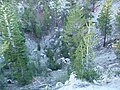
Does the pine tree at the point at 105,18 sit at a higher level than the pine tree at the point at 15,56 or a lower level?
higher

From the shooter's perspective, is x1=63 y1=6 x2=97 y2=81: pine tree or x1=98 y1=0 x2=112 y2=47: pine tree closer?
x1=63 y1=6 x2=97 y2=81: pine tree

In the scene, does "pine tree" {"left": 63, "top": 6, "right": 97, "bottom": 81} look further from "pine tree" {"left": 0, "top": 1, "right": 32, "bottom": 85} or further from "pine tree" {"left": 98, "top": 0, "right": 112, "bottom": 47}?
"pine tree" {"left": 0, "top": 1, "right": 32, "bottom": 85}

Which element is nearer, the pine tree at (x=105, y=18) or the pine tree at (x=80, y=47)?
the pine tree at (x=80, y=47)

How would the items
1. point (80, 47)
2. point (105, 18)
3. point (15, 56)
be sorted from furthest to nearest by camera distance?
point (105, 18)
point (15, 56)
point (80, 47)

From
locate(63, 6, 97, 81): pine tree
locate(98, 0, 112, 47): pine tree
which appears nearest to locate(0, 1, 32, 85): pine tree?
locate(63, 6, 97, 81): pine tree

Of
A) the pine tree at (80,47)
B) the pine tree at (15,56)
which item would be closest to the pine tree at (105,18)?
the pine tree at (80,47)

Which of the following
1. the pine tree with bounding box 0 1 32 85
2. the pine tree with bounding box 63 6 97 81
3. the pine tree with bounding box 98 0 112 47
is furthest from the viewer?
the pine tree with bounding box 98 0 112 47

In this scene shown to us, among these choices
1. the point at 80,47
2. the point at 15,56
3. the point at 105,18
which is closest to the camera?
the point at 80,47

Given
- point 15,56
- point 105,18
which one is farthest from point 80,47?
point 105,18

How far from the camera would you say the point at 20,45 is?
31531 millimetres

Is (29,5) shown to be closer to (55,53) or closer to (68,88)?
(55,53)

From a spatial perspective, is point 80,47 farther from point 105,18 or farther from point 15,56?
point 105,18

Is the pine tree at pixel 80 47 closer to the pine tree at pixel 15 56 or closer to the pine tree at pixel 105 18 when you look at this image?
the pine tree at pixel 105 18

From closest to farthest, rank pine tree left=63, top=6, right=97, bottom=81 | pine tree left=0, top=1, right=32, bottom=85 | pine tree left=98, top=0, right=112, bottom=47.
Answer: pine tree left=63, top=6, right=97, bottom=81, pine tree left=0, top=1, right=32, bottom=85, pine tree left=98, top=0, right=112, bottom=47
